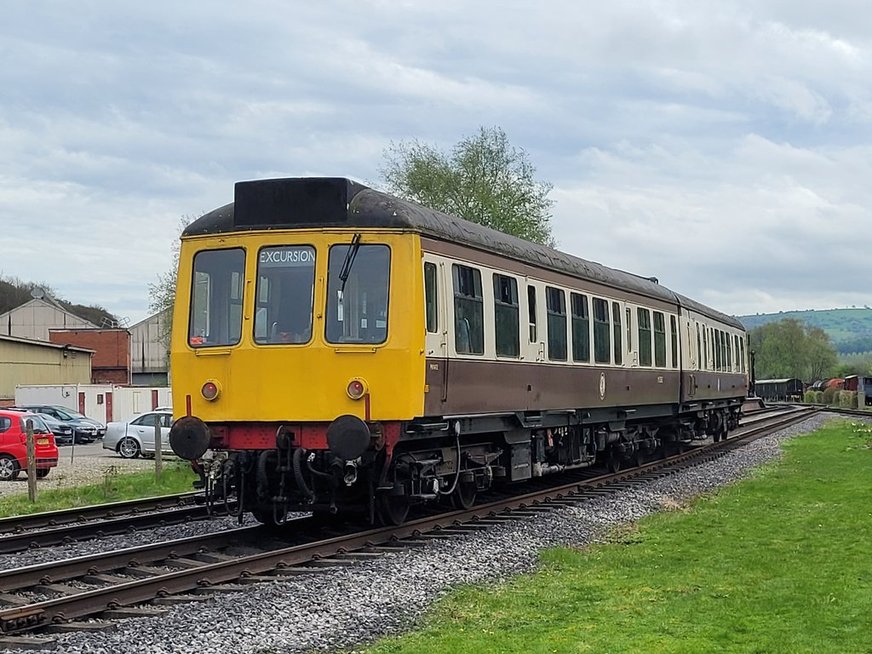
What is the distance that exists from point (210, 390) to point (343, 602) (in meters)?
3.88

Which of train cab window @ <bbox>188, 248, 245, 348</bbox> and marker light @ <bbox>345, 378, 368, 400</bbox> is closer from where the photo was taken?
marker light @ <bbox>345, 378, 368, 400</bbox>

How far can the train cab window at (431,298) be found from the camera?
11.8 m

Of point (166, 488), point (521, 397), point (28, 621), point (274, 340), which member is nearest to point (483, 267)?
point (521, 397)

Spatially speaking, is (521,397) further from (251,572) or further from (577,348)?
(251,572)

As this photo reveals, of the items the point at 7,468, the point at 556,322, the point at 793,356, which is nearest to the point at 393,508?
the point at 556,322

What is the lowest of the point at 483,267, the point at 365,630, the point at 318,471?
the point at 365,630

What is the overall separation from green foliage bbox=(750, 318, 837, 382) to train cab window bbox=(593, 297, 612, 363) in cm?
13037

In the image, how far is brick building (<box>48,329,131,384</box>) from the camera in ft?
246

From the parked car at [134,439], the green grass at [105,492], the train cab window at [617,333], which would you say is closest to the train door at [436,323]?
the train cab window at [617,333]

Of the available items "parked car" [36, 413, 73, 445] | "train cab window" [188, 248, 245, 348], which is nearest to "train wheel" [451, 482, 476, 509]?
"train cab window" [188, 248, 245, 348]

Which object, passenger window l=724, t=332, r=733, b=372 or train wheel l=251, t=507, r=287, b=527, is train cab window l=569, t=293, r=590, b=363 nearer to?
train wheel l=251, t=507, r=287, b=527

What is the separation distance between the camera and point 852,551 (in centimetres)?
1104

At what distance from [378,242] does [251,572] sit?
→ 3.64 metres

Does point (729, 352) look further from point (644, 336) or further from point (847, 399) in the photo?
point (847, 399)
